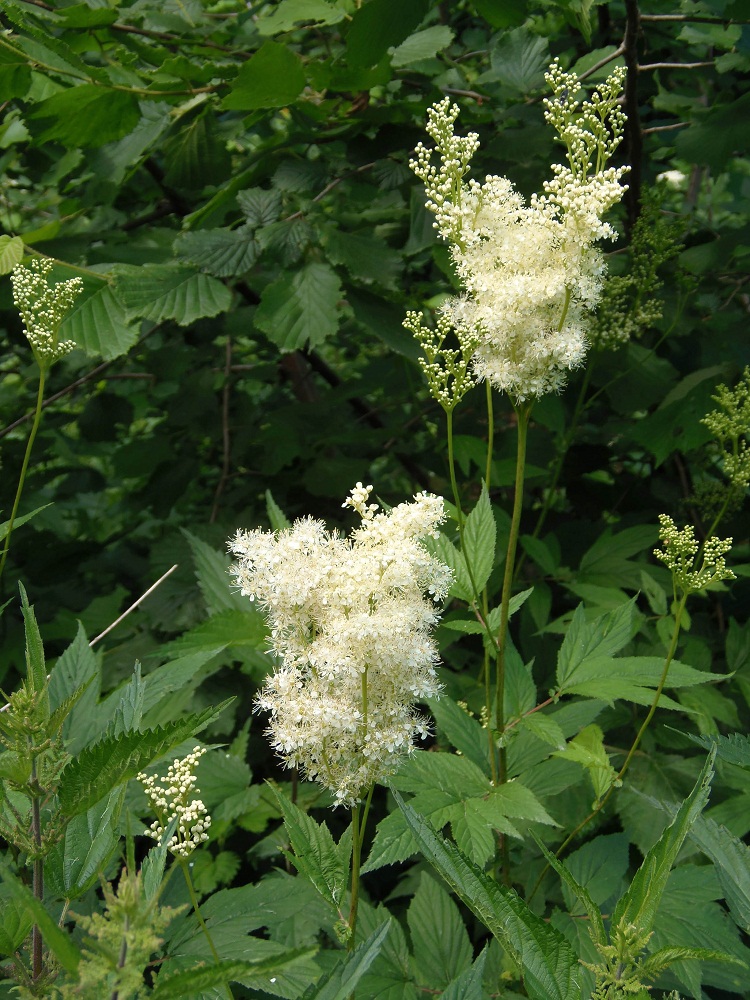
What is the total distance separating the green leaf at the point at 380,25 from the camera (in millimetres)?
2133

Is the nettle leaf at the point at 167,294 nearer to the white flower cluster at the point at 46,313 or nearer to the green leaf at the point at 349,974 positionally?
the white flower cluster at the point at 46,313

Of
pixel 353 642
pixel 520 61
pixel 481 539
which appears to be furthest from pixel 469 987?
pixel 520 61

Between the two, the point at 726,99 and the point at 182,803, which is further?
the point at 726,99

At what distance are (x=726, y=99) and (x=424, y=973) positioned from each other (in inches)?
113

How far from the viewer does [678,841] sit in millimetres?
1072

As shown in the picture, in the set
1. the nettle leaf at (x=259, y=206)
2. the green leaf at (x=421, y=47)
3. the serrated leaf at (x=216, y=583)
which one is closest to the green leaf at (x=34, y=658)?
the serrated leaf at (x=216, y=583)

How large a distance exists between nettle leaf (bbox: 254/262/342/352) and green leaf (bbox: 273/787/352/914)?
135 cm

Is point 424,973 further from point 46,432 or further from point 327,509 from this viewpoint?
point 46,432

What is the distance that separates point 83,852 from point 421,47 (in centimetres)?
247

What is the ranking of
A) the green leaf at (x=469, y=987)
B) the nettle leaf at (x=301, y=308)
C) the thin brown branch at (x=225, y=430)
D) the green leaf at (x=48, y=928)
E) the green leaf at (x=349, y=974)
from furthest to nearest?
the thin brown branch at (x=225, y=430) < the nettle leaf at (x=301, y=308) < the green leaf at (x=469, y=987) < the green leaf at (x=349, y=974) < the green leaf at (x=48, y=928)

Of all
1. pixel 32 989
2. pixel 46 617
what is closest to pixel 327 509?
pixel 46 617

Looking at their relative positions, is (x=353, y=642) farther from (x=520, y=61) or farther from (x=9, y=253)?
(x=520, y=61)

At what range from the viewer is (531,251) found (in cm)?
173

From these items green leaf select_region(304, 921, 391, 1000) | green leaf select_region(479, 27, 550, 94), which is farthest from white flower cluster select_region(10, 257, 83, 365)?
green leaf select_region(479, 27, 550, 94)
